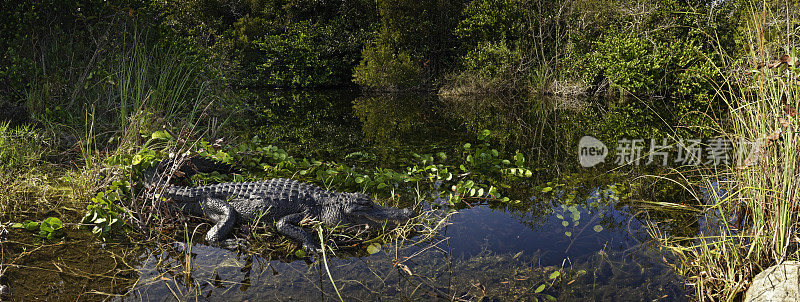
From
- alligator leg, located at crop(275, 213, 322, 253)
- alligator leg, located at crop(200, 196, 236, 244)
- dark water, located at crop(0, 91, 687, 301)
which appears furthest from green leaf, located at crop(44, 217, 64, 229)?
alligator leg, located at crop(275, 213, 322, 253)

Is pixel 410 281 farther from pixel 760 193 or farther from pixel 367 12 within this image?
pixel 367 12

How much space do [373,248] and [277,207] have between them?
26.0 inches

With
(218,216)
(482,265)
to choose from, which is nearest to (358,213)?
(482,265)

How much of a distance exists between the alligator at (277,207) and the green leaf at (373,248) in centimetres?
16

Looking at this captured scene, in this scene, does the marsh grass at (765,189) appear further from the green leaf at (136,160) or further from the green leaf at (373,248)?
the green leaf at (136,160)

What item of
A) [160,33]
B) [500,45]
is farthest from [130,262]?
[500,45]

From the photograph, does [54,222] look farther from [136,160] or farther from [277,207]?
[277,207]

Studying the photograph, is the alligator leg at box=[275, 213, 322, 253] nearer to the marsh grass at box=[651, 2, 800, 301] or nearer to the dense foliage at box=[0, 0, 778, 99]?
the marsh grass at box=[651, 2, 800, 301]

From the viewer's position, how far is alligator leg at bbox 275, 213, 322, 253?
2757 millimetres

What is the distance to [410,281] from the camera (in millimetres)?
2424

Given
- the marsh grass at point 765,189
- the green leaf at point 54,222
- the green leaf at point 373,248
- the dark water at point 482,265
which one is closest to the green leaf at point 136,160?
the green leaf at point 54,222

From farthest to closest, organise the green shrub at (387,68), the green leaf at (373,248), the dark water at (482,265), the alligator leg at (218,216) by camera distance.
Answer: the green shrub at (387,68) < the alligator leg at (218,216) < the green leaf at (373,248) < the dark water at (482,265)

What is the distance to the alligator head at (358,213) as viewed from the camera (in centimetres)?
291

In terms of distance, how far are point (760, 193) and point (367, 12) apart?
15.1 m
